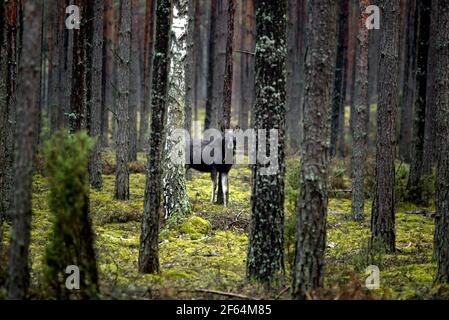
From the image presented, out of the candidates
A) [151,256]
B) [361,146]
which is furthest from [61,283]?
[361,146]

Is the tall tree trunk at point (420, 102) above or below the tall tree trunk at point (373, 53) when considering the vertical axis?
below

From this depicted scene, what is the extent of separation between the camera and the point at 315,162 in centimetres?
678

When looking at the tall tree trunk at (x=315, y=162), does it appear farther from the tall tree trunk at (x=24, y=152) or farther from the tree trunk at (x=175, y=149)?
the tree trunk at (x=175, y=149)

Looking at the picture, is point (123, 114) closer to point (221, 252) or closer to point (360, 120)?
point (221, 252)

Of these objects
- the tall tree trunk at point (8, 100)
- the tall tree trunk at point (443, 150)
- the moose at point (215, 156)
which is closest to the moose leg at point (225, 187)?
the moose at point (215, 156)

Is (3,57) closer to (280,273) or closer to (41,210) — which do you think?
(41,210)

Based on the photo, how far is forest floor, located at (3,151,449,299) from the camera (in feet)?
23.8

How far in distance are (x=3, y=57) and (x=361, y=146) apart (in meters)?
9.03

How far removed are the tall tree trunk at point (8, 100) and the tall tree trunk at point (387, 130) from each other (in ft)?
24.2

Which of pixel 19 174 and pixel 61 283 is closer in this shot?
pixel 19 174

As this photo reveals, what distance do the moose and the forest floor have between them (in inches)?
30.2

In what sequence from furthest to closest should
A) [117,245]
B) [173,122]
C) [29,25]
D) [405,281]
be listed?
1. [173,122]
2. [117,245]
3. [405,281]
4. [29,25]

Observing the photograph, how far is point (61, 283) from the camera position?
639 cm

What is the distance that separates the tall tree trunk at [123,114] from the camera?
15219 millimetres
